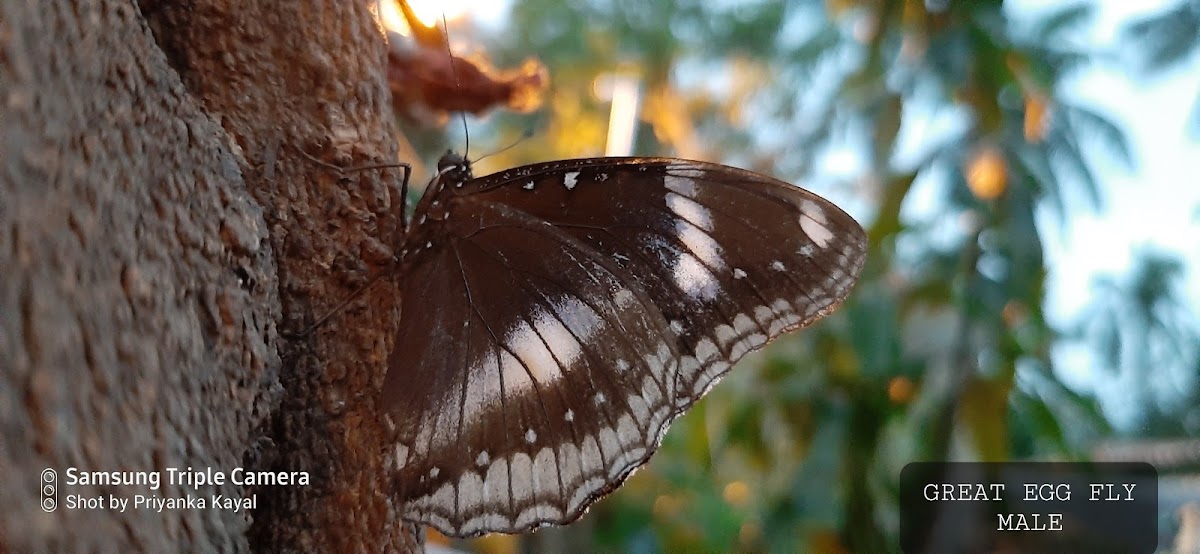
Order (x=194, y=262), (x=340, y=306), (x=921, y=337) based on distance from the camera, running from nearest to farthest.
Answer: (x=194, y=262) < (x=340, y=306) < (x=921, y=337)

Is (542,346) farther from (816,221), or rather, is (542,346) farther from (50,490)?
(50,490)

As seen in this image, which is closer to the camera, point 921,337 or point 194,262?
point 194,262

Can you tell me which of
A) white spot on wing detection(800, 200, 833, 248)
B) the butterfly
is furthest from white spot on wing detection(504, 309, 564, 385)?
white spot on wing detection(800, 200, 833, 248)

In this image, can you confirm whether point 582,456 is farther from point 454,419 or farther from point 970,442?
point 970,442

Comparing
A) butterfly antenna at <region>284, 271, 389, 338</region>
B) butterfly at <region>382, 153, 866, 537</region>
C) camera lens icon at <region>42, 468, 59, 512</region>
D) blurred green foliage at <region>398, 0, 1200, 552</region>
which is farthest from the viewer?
blurred green foliage at <region>398, 0, 1200, 552</region>

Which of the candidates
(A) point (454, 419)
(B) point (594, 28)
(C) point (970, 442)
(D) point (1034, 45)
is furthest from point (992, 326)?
(B) point (594, 28)

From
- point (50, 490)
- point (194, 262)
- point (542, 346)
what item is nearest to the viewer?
point (50, 490)

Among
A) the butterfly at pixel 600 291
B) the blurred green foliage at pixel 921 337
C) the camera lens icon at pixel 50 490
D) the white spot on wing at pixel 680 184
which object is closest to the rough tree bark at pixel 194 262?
the camera lens icon at pixel 50 490

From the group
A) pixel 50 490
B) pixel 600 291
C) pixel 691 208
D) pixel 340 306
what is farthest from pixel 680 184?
pixel 50 490

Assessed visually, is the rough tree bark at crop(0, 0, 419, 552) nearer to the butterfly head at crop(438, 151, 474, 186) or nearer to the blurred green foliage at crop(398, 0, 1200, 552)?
the butterfly head at crop(438, 151, 474, 186)
